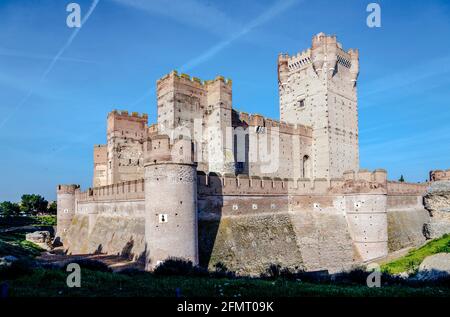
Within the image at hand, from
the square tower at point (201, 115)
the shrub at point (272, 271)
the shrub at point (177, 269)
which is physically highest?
the square tower at point (201, 115)

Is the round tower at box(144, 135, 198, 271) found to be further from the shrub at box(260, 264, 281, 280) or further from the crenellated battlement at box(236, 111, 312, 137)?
the crenellated battlement at box(236, 111, 312, 137)

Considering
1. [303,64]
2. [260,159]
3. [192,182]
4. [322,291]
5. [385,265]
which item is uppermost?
[303,64]

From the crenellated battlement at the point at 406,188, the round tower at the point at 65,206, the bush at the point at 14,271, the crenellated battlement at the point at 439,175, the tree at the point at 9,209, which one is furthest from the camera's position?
the tree at the point at 9,209

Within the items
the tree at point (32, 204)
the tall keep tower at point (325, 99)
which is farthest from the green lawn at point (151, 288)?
the tree at point (32, 204)

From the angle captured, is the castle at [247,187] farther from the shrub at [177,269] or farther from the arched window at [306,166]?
the shrub at [177,269]

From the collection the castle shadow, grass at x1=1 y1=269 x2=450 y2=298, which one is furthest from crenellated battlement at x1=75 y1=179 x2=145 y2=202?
grass at x1=1 y1=269 x2=450 y2=298

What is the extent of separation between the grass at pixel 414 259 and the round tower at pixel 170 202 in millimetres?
10311

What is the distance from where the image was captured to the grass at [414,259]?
19.2 metres
